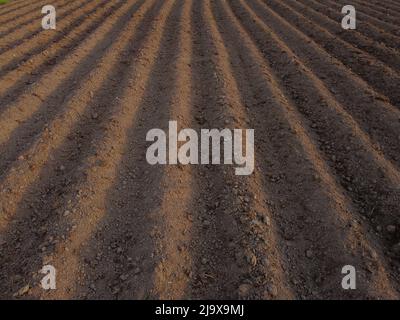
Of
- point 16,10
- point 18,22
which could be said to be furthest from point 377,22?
point 16,10

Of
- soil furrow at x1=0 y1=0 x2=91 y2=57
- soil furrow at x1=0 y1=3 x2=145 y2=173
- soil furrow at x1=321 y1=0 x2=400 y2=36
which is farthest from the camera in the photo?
soil furrow at x1=321 y1=0 x2=400 y2=36

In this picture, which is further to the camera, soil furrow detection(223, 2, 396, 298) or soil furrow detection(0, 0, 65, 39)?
soil furrow detection(0, 0, 65, 39)

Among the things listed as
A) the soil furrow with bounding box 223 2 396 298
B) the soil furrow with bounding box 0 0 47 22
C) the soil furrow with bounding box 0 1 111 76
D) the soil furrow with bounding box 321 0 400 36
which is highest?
the soil furrow with bounding box 0 0 47 22

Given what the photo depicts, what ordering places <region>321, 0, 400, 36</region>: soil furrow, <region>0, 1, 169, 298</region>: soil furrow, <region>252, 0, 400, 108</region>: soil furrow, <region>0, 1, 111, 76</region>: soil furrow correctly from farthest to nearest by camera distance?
1. <region>321, 0, 400, 36</region>: soil furrow
2. <region>0, 1, 111, 76</region>: soil furrow
3. <region>252, 0, 400, 108</region>: soil furrow
4. <region>0, 1, 169, 298</region>: soil furrow

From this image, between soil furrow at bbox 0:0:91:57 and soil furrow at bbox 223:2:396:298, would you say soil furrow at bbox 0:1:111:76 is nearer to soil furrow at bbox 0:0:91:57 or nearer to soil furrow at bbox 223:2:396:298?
soil furrow at bbox 0:0:91:57

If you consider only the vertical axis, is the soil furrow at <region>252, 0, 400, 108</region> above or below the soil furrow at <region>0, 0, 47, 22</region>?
below

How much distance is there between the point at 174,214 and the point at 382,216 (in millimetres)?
2238

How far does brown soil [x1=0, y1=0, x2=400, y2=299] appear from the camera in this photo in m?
3.28

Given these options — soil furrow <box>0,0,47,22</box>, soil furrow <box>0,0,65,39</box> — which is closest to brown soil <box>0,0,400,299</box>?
soil furrow <box>0,0,65,39</box>

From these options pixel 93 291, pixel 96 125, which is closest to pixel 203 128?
pixel 96 125

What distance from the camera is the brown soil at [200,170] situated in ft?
10.8

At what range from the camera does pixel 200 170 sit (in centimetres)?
450

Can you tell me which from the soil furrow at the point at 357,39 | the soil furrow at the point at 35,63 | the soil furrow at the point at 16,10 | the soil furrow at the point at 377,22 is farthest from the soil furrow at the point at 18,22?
the soil furrow at the point at 377,22

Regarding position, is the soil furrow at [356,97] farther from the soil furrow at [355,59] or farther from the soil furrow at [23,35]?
the soil furrow at [23,35]
